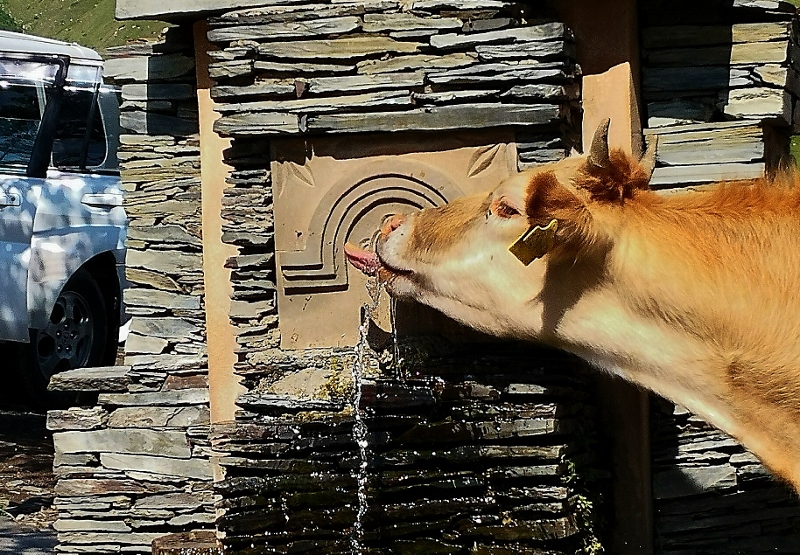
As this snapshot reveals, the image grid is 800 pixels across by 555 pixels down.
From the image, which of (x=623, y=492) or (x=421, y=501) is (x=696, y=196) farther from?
(x=623, y=492)

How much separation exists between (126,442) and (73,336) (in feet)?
10.5

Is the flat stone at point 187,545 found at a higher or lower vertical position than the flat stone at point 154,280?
lower

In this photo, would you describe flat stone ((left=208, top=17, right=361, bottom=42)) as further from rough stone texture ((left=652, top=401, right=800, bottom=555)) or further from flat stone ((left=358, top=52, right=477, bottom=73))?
rough stone texture ((left=652, top=401, right=800, bottom=555))

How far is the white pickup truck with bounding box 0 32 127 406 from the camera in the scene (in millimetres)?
9406

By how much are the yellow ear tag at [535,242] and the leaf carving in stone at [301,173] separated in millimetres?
2563

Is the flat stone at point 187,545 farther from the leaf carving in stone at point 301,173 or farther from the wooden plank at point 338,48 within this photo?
the wooden plank at point 338,48

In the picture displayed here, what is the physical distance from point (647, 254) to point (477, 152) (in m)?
2.34

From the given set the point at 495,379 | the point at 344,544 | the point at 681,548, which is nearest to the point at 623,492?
the point at 681,548

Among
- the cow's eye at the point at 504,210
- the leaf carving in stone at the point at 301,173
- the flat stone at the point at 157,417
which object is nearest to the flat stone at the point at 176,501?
the flat stone at the point at 157,417

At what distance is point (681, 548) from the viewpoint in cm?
655

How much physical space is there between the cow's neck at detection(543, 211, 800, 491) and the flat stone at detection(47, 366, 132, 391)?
12.9 feet

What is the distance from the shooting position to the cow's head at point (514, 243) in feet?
12.5

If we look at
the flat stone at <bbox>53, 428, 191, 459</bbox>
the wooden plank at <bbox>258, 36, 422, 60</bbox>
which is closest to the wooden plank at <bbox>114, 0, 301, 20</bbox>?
the wooden plank at <bbox>258, 36, 422, 60</bbox>

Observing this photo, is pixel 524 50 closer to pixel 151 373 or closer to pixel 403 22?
pixel 403 22
